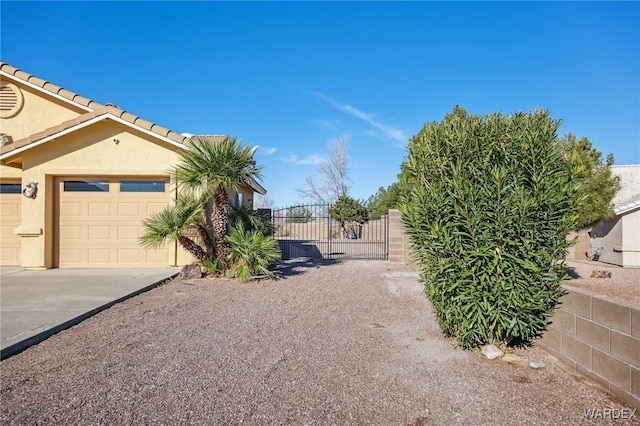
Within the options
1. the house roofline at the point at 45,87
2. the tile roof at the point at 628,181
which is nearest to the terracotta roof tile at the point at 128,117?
the house roofline at the point at 45,87

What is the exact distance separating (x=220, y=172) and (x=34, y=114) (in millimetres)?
7715

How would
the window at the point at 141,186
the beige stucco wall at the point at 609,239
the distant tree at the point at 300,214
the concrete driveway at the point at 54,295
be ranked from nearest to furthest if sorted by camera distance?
1. the concrete driveway at the point at 54,295
2. the window at the point at 141,186
3. the beige stucco wall at the point at 609,239
4. the distant tree at the point at 300,214

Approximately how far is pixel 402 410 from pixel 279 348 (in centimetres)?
182

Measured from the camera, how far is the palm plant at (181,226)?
8227mm

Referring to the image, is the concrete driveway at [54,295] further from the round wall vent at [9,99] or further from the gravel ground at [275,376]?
the round wall vent at [9,99]

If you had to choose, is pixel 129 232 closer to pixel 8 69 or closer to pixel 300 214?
pixel 8 69

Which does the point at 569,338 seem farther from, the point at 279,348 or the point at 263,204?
the point at 263,204

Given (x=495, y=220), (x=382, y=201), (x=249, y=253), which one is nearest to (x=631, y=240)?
(x=495, y=220)

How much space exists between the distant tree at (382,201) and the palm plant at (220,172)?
1446 cm

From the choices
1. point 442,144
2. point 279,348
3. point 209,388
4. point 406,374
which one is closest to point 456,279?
point 406,374

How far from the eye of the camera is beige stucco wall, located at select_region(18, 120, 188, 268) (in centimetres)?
941

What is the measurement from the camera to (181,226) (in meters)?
8.37

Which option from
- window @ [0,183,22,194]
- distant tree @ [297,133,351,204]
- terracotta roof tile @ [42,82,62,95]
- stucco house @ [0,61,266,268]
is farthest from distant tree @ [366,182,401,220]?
window @ [0,183,22,194]

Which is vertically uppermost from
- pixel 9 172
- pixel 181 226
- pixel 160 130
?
pixel 160 130
